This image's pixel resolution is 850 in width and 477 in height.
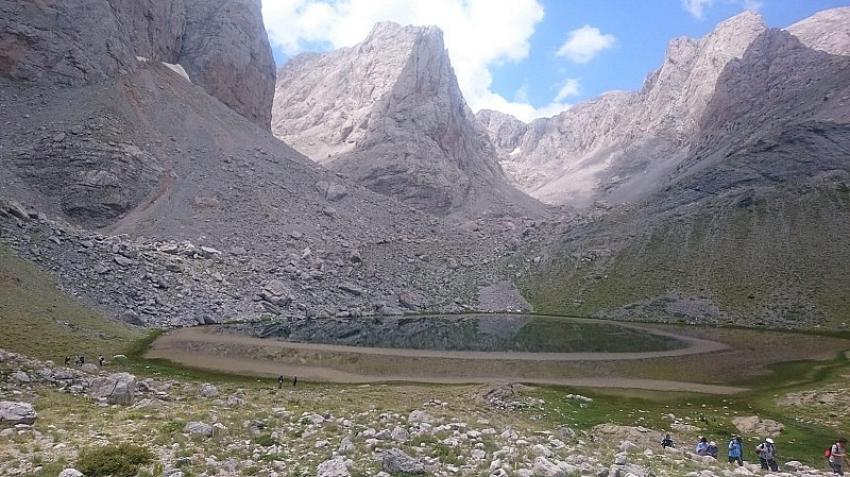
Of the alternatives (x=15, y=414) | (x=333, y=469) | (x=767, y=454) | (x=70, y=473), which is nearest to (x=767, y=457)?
(x=767, y=454)

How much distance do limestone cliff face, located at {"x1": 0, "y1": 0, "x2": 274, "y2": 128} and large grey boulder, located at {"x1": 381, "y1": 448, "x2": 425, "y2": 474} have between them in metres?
118

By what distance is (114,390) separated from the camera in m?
22.8

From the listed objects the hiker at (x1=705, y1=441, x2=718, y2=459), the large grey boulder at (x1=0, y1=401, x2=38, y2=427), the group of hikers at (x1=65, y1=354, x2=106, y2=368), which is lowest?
the hiker at (x1=705, y1=441, x2=718, y2=459)

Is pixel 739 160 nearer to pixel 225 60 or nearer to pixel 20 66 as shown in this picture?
pixel 225 60

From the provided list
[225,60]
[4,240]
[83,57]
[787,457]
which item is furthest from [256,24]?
[787,457]

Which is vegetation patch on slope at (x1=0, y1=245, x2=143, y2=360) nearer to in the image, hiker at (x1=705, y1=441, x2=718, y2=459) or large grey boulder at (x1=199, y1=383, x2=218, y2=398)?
large grey boulder at (x1=199, y1=383, x2=218, y2=398)

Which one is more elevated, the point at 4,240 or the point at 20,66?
the point at 20,66

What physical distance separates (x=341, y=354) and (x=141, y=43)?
110818 mm

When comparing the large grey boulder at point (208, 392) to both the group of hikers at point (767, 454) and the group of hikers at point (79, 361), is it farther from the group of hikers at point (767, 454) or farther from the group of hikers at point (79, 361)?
the group of hikers at point (767, 454)

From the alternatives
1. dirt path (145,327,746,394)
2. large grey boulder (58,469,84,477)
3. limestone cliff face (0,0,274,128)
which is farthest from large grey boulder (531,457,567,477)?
limestone cliff face (0,0,274,128)

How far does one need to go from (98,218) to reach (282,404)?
80.3 m

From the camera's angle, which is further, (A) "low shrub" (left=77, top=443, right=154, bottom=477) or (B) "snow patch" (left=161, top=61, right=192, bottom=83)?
(B) "snow patch" (left=161, top=61, right=192, bottom=83)

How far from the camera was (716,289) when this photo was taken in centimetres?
9281

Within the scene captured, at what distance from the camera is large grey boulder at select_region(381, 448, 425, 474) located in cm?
1477
